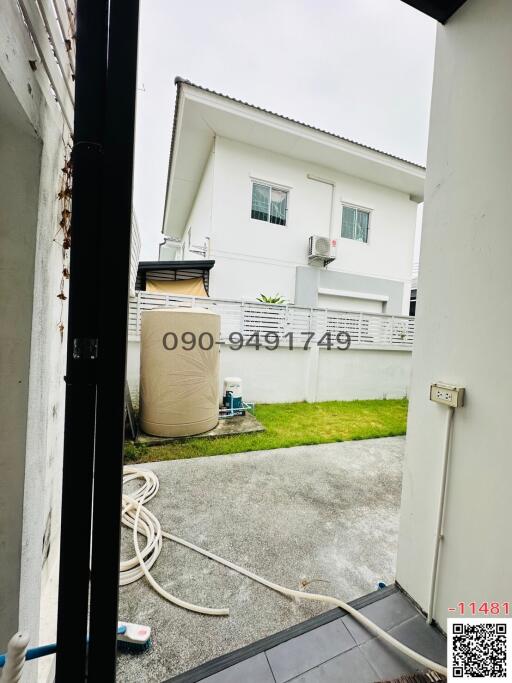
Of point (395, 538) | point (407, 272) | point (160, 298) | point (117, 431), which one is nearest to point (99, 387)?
point (117, 431)

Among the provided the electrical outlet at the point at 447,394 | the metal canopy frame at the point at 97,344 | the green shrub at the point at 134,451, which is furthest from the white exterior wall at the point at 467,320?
the green shrub at the point at 134,451

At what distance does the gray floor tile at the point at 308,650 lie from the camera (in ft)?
3.63

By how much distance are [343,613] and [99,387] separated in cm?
158

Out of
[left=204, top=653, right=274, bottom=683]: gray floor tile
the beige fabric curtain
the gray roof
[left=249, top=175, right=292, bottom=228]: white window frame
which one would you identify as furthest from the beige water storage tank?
the gray roof

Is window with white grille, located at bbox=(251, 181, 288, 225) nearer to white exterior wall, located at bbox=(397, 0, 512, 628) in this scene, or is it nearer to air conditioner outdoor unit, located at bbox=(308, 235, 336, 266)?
air conditioner outdoor unit, located at bbox=(308, 235, 336, 266)

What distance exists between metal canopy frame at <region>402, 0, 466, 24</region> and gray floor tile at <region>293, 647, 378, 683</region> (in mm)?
2830

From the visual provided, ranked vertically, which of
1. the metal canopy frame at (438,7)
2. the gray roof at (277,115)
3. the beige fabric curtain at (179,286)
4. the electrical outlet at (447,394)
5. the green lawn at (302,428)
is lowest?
the green lawn at (302,428)

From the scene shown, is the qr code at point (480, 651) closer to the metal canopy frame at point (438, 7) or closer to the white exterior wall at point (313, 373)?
the metal canopy frame at point (438, 7)

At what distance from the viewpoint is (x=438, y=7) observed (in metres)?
1.28

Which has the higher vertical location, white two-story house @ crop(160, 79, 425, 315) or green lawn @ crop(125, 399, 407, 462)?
white two-story house @ crop(160, 79, 425, 315)

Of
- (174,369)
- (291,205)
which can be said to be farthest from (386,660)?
(291,205)

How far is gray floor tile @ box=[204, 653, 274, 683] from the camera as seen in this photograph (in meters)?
1.06

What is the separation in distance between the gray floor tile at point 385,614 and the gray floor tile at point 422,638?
27 mm

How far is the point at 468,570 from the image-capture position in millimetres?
1151
